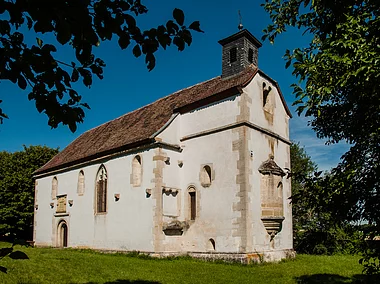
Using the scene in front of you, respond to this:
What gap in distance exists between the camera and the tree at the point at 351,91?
5.04m

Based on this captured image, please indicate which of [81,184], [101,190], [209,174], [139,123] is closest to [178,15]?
[209,174]

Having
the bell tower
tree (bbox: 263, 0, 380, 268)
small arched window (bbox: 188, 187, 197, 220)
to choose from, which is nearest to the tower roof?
the bell tower

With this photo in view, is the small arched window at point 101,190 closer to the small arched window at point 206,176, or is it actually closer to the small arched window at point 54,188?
the small arched window at point 54,188

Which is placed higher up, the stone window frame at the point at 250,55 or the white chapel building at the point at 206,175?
the stone window frame at the point at 250,55

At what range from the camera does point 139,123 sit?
76.2ft

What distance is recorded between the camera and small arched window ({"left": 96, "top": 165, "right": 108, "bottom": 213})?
74.0 ft

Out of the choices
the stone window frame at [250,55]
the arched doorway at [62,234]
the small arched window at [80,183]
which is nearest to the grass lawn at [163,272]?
the small arched window at [80,183]

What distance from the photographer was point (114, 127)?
26562 mm

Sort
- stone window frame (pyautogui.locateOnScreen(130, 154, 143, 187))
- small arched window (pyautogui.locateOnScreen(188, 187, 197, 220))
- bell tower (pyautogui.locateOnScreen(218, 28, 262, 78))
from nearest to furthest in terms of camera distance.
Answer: small arched window (pyautogui.locateOnScreen(188, 187, 197, 220)), stone window frame (pyautogui.locateOnScreen(130, 154, 143, 187)), bell tower (pyautogui.locateOnScreen(218, 28, 262, 78))

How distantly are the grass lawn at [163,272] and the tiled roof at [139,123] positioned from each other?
684cm

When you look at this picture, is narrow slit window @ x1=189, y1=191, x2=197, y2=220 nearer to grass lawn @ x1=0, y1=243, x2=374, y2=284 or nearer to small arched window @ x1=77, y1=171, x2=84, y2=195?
grass lawn @ x1=0, y1=243, x2=374, y2=284

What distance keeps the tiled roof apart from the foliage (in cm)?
614

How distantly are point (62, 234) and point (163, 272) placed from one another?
15.4 metres

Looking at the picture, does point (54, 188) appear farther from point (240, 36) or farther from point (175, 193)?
point (240, 36)
